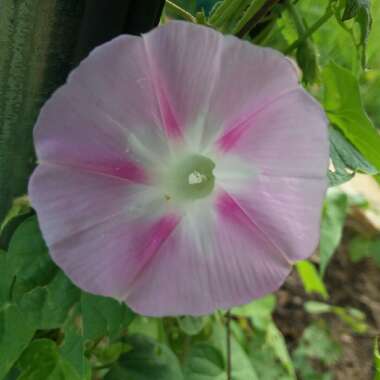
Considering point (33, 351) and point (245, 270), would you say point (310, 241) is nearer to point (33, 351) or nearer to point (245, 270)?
point (245, 270)

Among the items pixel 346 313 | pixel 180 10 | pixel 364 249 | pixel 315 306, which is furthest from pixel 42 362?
pixel 364 249

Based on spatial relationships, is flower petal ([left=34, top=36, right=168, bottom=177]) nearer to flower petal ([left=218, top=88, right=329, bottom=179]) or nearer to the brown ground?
flower petal ([left=218, top=88, right=329, bottom=179])

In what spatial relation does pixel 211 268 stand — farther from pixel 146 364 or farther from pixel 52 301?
pixel 146 364

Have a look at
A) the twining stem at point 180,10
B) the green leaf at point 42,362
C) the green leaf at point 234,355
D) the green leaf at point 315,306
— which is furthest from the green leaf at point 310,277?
the twining stem at point 180,10

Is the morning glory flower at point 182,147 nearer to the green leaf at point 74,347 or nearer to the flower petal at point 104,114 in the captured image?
the flower petal at point 104,114

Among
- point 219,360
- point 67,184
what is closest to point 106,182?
point 67,184

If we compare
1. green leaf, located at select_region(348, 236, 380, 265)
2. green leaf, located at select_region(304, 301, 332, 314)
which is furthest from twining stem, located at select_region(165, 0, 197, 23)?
green leaf, located at select_region(348, 236, 380, 265)
